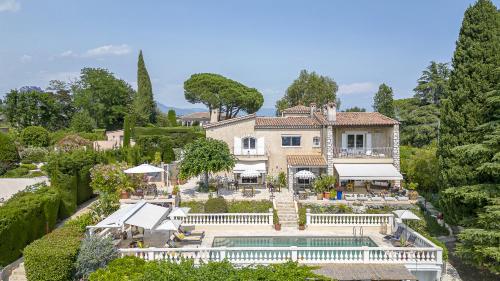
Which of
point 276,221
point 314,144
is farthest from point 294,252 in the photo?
point 314,144

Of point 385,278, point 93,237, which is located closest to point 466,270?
point 385,278

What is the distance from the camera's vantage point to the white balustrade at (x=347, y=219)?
31.1 meters

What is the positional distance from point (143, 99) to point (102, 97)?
9967mm

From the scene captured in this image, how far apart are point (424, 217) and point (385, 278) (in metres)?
15.9

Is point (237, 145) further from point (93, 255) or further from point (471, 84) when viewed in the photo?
point (93, 255)

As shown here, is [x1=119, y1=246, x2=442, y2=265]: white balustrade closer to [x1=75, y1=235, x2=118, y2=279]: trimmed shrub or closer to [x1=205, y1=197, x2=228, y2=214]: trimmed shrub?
[x1=75, y1=235, x2=118, y2=279]: trimmed shrub

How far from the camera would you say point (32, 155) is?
56031mm

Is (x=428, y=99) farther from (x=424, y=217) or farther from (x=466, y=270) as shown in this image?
(x=466, y=270)

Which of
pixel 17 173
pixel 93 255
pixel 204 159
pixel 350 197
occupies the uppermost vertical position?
pixel 204 159

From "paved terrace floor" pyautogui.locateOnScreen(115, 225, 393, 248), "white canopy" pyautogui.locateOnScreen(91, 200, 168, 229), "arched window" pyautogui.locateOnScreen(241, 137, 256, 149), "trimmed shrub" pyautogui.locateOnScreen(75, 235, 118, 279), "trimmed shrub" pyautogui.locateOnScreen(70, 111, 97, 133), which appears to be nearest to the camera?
"trimmed shrub" pyautogui.locateOnScreen(75, 235, 118, 279)

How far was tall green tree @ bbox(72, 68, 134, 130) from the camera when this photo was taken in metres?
92.9

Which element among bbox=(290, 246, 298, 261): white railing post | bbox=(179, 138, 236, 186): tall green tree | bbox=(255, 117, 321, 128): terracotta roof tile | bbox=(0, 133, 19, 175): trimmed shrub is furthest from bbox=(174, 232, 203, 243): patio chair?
bbox=(0, 133, 19, 175): trimmed shrub

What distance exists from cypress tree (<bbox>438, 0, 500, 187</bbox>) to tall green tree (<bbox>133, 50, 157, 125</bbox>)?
78509 millimetres

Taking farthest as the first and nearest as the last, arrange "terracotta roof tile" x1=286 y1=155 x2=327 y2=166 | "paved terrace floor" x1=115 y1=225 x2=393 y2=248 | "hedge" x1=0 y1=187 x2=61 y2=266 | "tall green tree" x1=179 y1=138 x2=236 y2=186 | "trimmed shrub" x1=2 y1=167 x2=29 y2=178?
1. "trimmed shrub" x1=2 y1=167 x2=29 y2=178
2. "terracotta roof tile" x1=286 y1=155 x2=327 y2=166
3. "tall green tree" x1=179 y1=138 x2=236 y2=186
4. "paved terrace floor" x1=115 y1=225 x2=393 y2=248
5. "hedge" x1=0 y1=187 x2=61 y2=266
